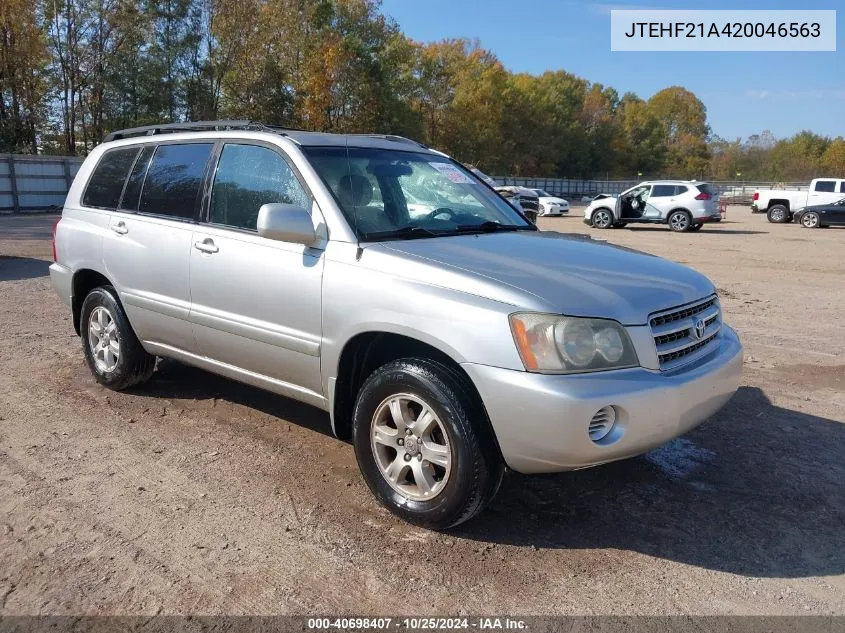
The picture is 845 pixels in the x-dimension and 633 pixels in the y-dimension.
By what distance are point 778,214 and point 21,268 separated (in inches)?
1135

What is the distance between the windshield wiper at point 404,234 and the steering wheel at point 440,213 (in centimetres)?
22

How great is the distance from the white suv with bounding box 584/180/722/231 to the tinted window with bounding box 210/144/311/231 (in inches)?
836

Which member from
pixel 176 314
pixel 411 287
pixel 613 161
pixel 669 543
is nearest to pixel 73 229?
pixel 176 314

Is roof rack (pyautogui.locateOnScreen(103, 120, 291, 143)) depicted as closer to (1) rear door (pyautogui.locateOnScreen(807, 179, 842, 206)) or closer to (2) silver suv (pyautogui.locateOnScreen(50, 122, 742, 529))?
(2) silver suv (pyautogui.locateOnScreen(50, 122, 742, 529))

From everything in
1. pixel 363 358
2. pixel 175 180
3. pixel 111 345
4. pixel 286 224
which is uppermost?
pixel 175 180

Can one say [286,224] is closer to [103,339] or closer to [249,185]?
[249,185]

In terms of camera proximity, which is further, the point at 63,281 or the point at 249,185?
the point at 63,281

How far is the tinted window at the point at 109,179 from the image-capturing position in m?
5.18

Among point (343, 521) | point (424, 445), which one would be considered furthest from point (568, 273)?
point (343, 521)

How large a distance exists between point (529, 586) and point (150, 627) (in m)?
1.46

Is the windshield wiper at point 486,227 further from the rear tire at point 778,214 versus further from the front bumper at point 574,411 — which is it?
the rear tire at point 778,214

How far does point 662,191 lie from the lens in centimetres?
2406

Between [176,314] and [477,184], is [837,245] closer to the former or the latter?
[477,184]

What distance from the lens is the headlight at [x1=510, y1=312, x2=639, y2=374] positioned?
2.97 metres
